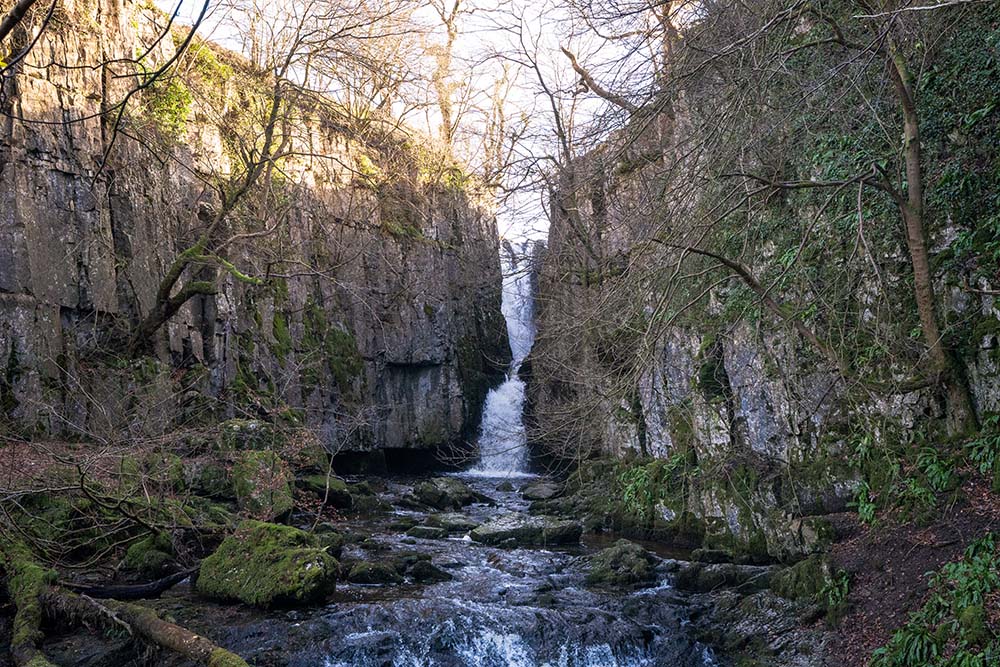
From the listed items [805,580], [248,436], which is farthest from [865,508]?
[248,436]

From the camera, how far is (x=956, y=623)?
5.38 meters

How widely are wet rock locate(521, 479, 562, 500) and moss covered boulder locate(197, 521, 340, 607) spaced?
27.4 feet

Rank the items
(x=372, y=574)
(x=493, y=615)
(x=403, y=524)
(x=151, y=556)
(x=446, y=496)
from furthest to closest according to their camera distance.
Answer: (x=446, y=496) → (x=403, y=524) → (x=372, y=574) → (x=151, y=556) → (x=493, y=615)

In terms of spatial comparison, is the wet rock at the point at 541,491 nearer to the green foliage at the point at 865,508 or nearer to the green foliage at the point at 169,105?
the green foliage at the point at 865,508

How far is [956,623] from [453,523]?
8747mm

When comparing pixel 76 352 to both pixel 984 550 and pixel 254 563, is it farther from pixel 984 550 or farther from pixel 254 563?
pixel 984 550

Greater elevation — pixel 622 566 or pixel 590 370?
pixel 590 370

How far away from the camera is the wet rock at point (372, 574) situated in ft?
30.0

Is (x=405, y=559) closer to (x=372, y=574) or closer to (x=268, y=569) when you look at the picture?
(x=372, y=574)

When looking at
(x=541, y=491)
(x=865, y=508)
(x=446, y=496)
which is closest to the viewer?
(x=865, y=508)

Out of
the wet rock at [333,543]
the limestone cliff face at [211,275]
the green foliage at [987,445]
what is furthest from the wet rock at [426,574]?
the green foliage at [987,445]

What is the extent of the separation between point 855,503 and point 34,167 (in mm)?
13039

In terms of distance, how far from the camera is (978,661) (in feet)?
15.9

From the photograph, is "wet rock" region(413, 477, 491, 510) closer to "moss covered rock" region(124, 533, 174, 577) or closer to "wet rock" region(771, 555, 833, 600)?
"moss covered rock" region(124, 533, 174, 577)
